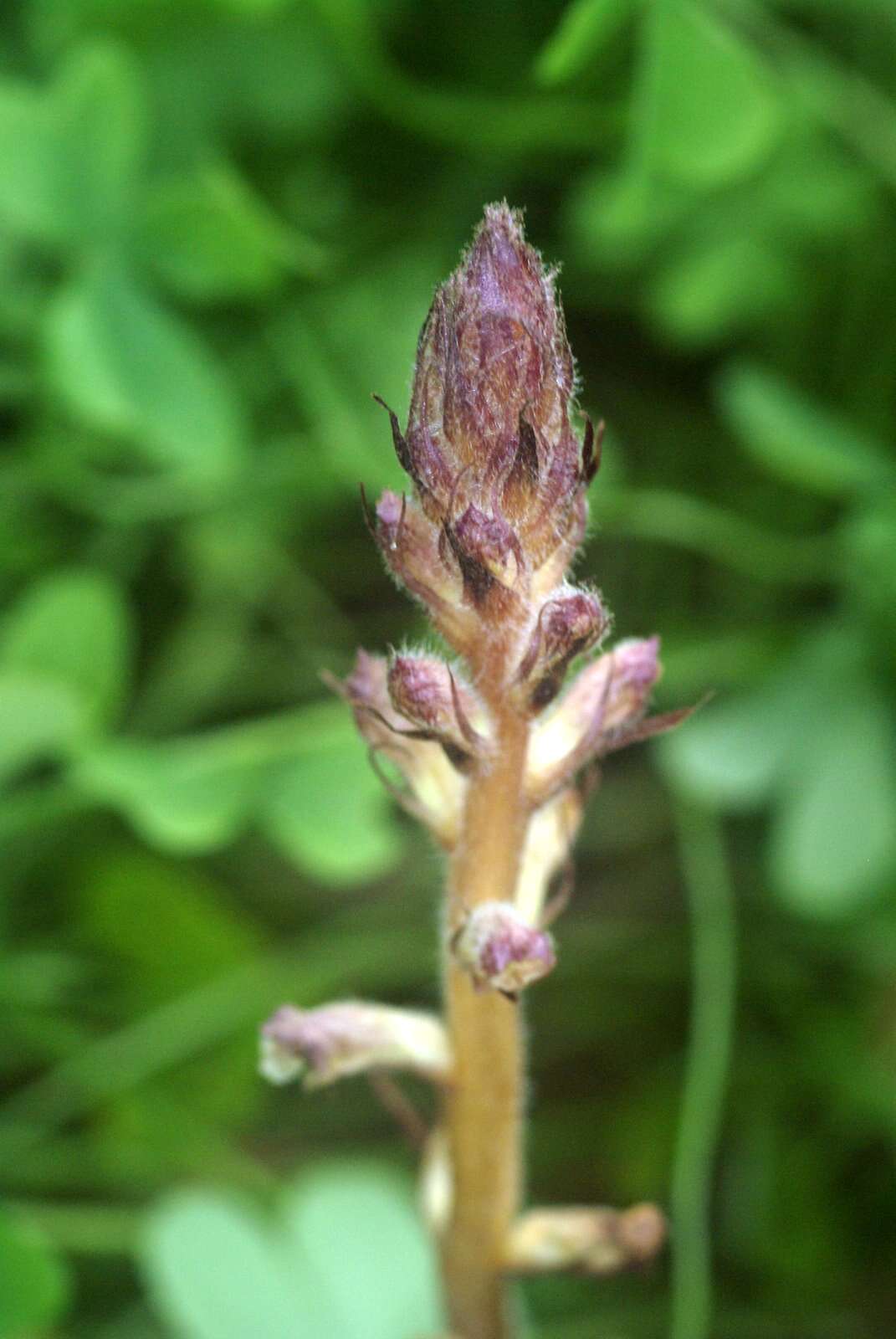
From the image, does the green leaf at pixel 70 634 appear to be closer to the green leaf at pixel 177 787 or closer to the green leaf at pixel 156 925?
the green leaf at pixel 177 787

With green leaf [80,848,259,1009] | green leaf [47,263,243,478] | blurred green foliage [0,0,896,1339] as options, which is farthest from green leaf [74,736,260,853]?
green leaf [47,263,243,478]

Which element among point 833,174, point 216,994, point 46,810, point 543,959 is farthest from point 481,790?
point 833,174

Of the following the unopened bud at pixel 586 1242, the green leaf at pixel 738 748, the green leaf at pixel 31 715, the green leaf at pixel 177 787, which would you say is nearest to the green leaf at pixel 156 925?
the green leaf at pixel 177 787

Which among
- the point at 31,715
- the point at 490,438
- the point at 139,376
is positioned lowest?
the point at 490,438

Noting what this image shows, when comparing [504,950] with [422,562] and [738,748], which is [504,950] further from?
[738,748]

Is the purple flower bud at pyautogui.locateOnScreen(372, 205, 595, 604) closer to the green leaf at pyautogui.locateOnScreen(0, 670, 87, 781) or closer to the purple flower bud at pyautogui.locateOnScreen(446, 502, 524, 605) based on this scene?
the purple flower bud at pyautogui.locateOnScreen(446, 502, 524, 605)

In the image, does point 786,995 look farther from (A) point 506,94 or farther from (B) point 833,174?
(A) point 506,94

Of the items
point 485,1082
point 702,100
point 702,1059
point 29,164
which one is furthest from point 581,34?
point 702,1059
